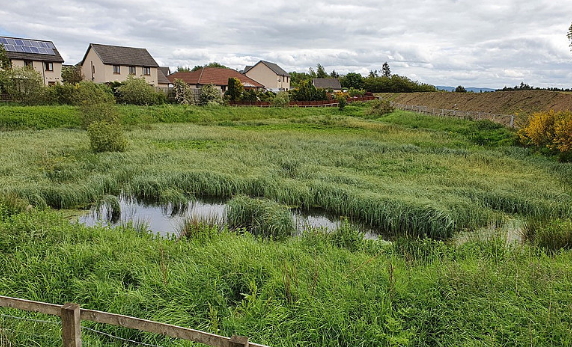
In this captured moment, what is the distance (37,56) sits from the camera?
1977 inches

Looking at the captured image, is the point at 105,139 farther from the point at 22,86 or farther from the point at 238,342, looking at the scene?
the point at 22,86

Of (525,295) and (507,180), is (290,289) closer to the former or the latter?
(525,295)

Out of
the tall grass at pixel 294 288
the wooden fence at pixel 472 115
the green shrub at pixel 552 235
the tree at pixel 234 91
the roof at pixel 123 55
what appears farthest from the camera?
the roof at pixel 123 55

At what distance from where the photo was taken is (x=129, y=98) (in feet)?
141

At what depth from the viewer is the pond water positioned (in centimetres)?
1155

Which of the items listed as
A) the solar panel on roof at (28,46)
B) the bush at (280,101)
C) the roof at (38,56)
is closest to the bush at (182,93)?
the bush at (280,101)

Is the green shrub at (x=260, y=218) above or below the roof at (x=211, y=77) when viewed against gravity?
below

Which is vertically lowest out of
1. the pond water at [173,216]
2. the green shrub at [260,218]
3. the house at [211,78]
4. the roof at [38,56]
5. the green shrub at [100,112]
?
the pond water at [173,216]

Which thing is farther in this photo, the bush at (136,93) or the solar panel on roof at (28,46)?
the solar panel on roof at (28,46)

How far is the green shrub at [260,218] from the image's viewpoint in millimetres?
10914

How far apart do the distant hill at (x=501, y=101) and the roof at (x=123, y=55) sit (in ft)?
133

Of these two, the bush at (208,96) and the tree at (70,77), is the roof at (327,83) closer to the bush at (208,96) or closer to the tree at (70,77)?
the bush at (208,96)

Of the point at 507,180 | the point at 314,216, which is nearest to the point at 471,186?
the point at 507,180

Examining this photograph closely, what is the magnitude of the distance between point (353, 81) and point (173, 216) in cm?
8843
